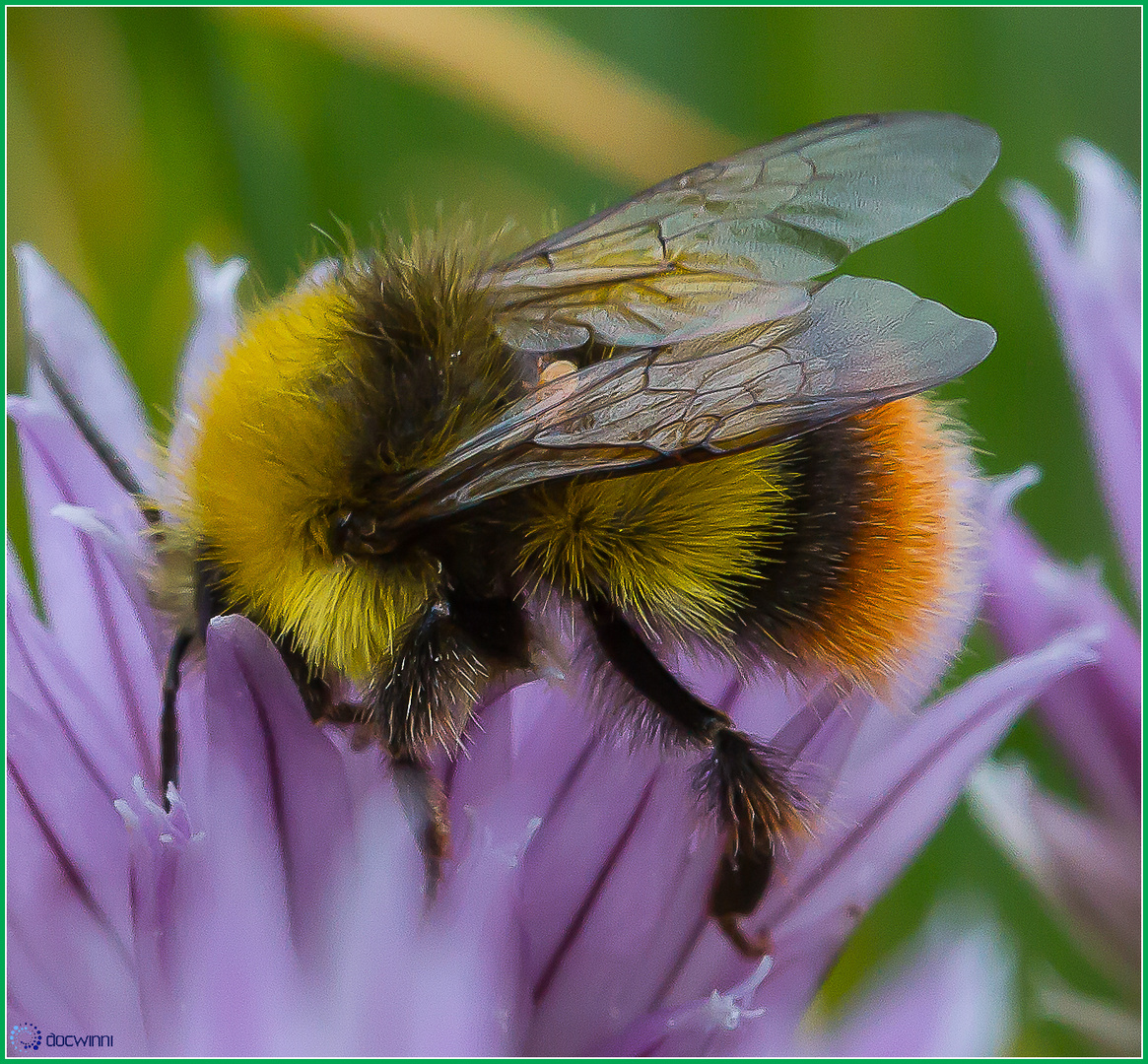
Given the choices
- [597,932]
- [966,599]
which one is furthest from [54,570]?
[966,599]

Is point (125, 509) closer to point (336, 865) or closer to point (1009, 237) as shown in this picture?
point (336, 865)

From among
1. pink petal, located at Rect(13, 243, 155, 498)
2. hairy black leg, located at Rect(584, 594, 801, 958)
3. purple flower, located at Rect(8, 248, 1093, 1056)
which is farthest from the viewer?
pink petal, located at Rect(13, 243, 155, 498)

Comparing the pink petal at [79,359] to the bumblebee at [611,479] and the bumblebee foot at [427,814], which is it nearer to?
the bumblebee at [611,479]

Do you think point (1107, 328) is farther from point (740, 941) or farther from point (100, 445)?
point (100, 445)

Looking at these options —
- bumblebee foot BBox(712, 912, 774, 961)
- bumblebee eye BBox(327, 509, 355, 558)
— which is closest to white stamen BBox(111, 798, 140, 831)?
bumblebee eye BBox(327, 509, 355, 558)

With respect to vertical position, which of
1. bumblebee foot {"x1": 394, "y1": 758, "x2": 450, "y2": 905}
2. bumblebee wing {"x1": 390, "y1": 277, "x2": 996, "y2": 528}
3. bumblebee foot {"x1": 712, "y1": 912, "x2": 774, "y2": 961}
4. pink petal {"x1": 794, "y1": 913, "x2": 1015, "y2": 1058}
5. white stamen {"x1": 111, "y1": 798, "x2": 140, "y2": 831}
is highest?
bumblebee wing {"x1": 390, "y1": 277, "x2": 996, "y2": 528}

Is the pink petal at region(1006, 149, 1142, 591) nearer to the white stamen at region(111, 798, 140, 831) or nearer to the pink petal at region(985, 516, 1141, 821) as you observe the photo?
the pink petal at region(985, 516, 1141, 821)

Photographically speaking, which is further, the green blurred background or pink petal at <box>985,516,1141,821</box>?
the green blurred background

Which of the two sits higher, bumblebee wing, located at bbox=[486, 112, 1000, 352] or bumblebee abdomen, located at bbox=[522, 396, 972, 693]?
bumblebee wing, located at bbox=[486, 112, 1000, 352]
